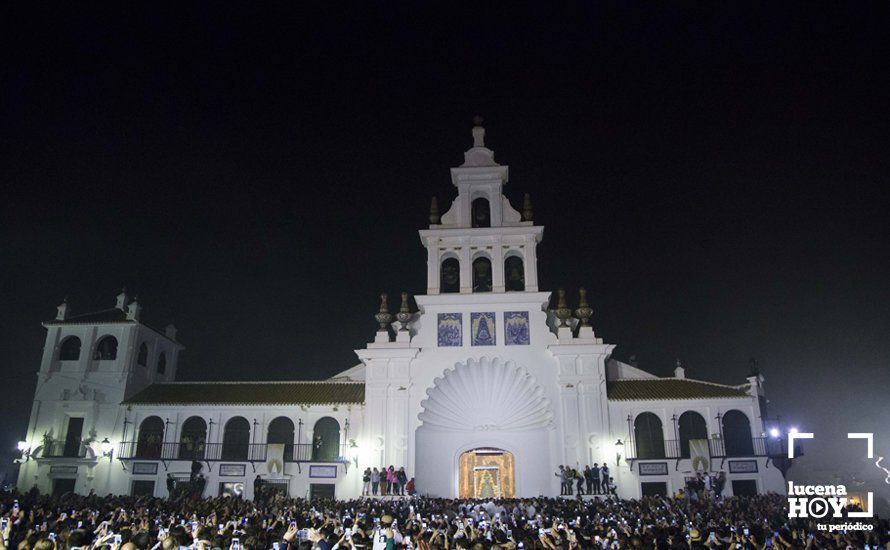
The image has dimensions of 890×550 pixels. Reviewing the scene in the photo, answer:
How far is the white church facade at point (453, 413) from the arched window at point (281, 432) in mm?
97

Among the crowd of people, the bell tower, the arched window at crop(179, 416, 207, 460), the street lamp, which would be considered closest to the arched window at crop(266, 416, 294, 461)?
the arched window at crop(179, 416, 207, 460)

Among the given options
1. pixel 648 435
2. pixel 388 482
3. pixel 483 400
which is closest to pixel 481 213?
pixel 483 400

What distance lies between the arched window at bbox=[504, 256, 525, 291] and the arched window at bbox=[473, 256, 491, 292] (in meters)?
0.89

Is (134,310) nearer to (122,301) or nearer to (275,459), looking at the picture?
(122,301)

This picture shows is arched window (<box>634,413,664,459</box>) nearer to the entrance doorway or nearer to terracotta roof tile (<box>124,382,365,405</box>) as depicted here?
the entrance doorway

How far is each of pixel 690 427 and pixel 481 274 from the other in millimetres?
12252

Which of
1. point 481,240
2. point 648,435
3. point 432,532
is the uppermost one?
point 481,240

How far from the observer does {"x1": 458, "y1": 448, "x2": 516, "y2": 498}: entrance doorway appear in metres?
29.9

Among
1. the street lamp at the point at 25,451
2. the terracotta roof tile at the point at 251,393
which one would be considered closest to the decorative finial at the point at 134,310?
the terracotta roof tile at the point at 251,393

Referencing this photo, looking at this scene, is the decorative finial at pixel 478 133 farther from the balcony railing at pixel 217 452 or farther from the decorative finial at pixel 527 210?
the balcony railing at pixel 217 452

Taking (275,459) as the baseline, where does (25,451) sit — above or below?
above

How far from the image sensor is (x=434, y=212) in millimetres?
33219

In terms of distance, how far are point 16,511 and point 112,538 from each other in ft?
23.3

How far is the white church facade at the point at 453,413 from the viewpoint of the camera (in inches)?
1136
